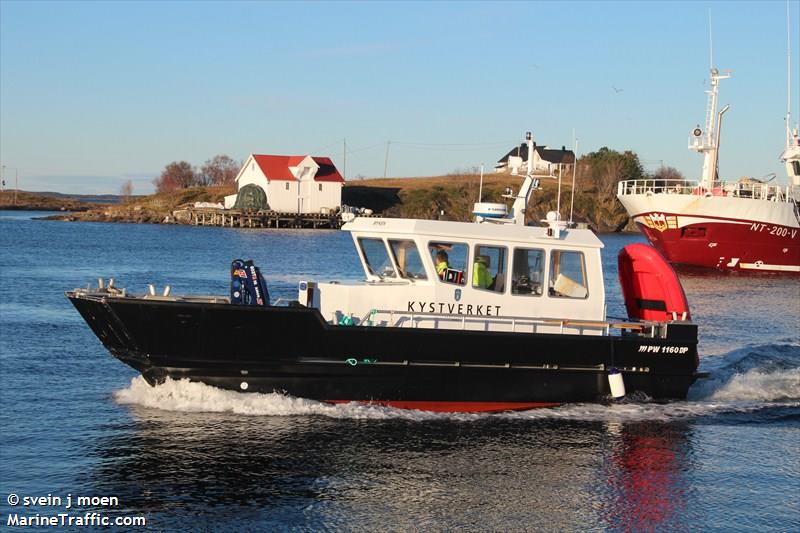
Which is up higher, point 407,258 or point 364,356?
point 407,258

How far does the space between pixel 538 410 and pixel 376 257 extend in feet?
10.7

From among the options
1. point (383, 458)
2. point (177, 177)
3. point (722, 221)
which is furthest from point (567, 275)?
point (177, 177)

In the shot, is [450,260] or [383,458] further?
[450,260]

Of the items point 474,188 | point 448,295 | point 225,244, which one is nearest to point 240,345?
point 448,295

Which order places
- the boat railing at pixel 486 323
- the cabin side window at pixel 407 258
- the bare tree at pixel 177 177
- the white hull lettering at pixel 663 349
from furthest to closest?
the bare tree at pixel 177 177, the white hull lettering at pixel 663 349, the cabin side window at pixel 407 258, the boat railing at pixel 486 323

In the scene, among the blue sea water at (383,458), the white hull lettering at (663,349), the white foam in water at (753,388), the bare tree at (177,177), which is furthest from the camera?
the bare tree at (177,177)

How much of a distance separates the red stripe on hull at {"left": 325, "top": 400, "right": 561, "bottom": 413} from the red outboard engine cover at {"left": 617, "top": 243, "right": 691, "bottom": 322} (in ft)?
8.26

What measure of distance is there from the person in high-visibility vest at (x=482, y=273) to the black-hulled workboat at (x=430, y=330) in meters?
0.02

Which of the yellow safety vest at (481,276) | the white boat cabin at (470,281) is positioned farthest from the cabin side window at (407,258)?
the yellow safety vest at (481,276)

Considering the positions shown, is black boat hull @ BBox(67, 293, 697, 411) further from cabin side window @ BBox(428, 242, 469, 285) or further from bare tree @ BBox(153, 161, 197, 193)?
bare tree @ BBox(153, 161, 197, 193)

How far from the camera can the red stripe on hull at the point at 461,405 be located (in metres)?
14.1

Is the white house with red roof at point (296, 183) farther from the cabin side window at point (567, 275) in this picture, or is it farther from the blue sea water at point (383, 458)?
the cabin side window at point (567, 275)

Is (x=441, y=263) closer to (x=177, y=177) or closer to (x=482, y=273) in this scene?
(x=482, y=273)

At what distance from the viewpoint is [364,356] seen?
13812 millimetres
